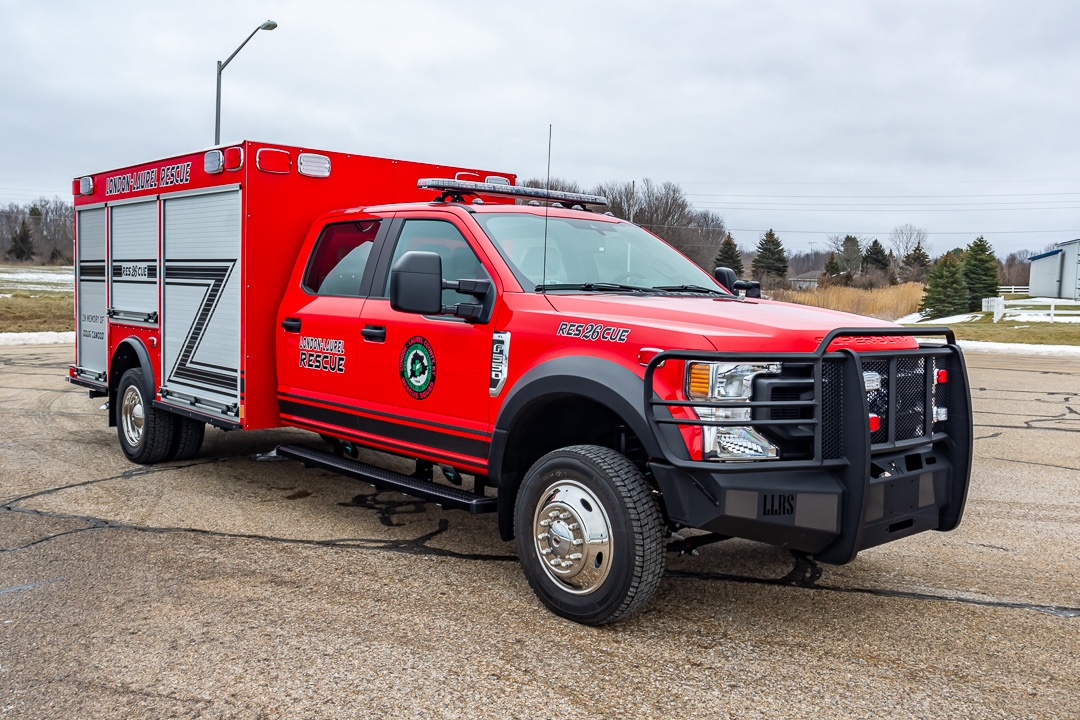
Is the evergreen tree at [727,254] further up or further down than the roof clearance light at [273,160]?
further up

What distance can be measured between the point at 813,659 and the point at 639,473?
103cm

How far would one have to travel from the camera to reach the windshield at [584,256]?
16.1ft

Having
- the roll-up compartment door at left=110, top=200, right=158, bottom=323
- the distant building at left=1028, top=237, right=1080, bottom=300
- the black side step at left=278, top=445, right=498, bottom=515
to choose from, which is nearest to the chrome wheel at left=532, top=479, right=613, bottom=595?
the black side step at left=278, top=445, right=498, bottom=515

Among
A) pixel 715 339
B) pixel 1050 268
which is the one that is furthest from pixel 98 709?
pixel 1050 268

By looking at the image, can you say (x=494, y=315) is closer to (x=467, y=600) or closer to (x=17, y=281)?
(x=467, y=600)

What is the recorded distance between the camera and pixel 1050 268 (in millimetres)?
61594

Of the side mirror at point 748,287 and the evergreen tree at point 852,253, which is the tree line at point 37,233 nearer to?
the evergreen tree at point 852,253

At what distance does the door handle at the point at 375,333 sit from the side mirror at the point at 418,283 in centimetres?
76

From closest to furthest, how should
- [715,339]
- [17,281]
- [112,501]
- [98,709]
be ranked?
[98,709] < [715,339] < [112,501] < [17,281]

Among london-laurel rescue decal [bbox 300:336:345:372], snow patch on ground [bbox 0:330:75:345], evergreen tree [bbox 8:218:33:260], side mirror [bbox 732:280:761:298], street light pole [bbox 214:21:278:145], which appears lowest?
snow patch on ground [bbox 0:330:75:345]

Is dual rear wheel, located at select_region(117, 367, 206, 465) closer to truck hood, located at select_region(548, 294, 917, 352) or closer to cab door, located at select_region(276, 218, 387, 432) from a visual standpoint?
cab door, located at select_region(276, 218, 387, 432)

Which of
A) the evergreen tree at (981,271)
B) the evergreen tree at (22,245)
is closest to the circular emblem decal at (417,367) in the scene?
the evergreen tree at (981,271)

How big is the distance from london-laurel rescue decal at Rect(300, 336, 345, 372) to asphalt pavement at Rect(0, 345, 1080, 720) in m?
0.99

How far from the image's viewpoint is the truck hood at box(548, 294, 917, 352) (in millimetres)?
3826
